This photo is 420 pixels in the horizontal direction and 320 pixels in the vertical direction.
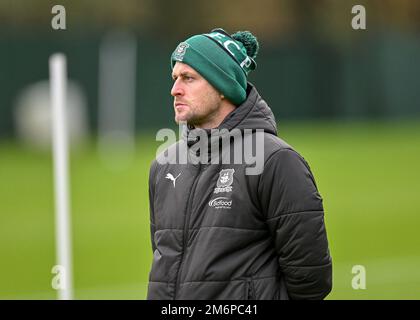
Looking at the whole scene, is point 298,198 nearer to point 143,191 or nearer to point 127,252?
point 127,252

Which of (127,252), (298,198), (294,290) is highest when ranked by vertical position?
(298,198)

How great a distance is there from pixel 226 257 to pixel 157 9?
1366 inches

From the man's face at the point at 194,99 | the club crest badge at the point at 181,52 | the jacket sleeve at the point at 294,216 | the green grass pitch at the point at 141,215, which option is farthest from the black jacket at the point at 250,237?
the green grass pitch at the point at 141,215

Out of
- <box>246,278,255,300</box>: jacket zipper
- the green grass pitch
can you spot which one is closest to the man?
<box>246,278,255,300</box>: jacket zipper

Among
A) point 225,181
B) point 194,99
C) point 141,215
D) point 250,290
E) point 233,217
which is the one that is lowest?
point 141,215

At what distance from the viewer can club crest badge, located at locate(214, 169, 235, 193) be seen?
19.9 feet

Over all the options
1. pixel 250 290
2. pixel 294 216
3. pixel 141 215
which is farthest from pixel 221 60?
pixel 141 215

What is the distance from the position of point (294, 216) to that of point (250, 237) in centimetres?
25

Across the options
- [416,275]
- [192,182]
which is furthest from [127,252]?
[192,182]

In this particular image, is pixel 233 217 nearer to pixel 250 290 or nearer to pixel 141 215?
pixel 250 290

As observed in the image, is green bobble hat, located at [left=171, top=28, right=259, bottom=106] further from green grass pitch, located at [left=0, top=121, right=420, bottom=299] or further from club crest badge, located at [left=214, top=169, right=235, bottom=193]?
green grass pitch, located at [left=0, top=121, right=420, bottom=299]

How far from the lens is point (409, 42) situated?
3328 cm

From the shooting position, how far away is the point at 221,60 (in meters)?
6.35

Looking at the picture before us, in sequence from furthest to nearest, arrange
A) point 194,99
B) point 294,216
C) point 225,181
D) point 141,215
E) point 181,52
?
point 141,215 → point 181,52 → point 194,99 → point 225,181 → point 294,216
